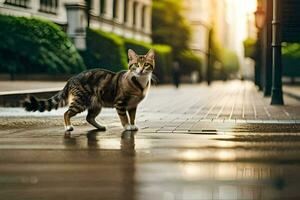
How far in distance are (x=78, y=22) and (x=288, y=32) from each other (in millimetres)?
11601

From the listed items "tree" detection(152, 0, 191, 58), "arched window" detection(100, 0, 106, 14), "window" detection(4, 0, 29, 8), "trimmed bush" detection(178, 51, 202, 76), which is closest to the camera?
"window" detection(4, 0, 29, 8)

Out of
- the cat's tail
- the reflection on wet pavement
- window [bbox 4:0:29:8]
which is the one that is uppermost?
window [bbox 4:0:29:8]

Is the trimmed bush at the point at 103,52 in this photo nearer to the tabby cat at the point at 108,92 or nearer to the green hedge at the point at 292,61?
the tabby cat at the point at 108,92

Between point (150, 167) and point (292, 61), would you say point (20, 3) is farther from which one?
point (292, 61)

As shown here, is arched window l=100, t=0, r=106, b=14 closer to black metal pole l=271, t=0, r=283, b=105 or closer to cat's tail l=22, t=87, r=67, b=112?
black metal pole l=271, t=0, r=283, b=105

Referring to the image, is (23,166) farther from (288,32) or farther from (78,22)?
(78,22)

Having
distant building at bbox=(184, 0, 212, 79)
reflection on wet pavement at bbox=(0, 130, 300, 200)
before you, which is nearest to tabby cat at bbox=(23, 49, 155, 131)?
reflection on wet pavement at bbox=(0, 130, 300, 200)

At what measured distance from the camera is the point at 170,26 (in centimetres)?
7262

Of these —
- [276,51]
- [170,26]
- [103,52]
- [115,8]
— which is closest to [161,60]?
[115,8]

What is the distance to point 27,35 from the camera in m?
24.2

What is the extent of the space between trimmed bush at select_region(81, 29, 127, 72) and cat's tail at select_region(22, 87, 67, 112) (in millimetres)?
17170

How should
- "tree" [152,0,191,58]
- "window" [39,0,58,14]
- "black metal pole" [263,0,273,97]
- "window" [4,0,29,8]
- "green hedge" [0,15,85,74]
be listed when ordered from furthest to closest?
"tree" [152,0,191,58]
"window" [39,0,58,14]
"black metal pole" [263,0,273,97]
"window" [4,0,29,8]
"green hedge" [0,15,85,74]

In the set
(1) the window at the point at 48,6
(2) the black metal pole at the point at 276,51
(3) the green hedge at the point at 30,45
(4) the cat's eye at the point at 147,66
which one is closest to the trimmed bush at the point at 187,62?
(1) the window at the point at 48,6

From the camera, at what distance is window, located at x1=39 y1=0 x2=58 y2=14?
29.0 meters
